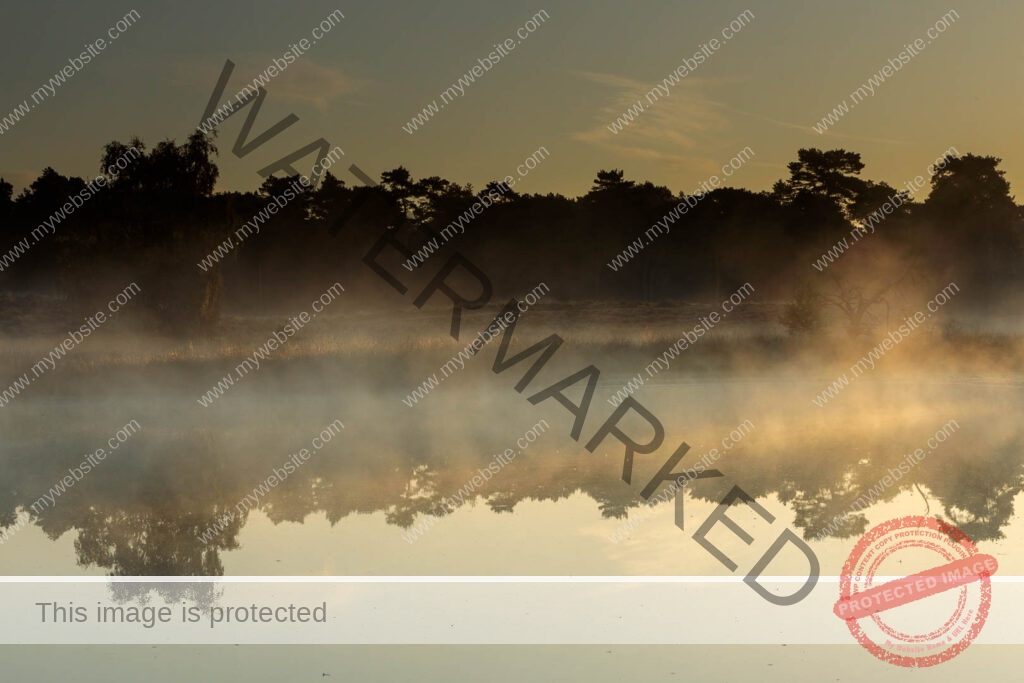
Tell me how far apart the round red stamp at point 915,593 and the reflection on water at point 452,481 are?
291 millimetres

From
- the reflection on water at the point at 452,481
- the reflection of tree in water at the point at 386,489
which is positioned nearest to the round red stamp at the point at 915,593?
the reflection on water at the point at 452,481

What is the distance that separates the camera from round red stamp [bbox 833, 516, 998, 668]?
18.5 ft

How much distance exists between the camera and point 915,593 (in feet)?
21.1

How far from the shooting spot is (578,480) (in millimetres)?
10445

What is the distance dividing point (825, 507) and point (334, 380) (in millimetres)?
13001

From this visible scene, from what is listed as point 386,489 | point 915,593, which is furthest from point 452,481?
point 915,593

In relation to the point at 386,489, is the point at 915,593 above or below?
below

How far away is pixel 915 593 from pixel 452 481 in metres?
5.34

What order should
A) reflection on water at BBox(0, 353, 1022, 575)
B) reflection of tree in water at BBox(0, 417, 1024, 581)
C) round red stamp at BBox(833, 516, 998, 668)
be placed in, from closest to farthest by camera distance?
round red stamp at BBox(833, 516, 998, 668)
reflection on water at BBox(0, 353, 1022, 575)
reflection of tree in water at BBox(0, 417, 1024, 581)

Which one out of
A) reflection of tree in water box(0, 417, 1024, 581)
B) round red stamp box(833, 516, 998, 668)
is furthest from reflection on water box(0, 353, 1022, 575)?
round red stamp box(833, 516, 998, 668)

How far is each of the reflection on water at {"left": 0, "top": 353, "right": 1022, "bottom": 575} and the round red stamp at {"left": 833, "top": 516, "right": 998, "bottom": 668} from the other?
29 cm

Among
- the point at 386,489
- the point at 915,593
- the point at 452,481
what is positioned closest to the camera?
the point at 915,593

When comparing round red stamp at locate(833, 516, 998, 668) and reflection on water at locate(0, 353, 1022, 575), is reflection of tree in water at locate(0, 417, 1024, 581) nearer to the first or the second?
reflection on water at locate(0, 353, 1022, 575)

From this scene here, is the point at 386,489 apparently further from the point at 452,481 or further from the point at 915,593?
the point at 915,593
